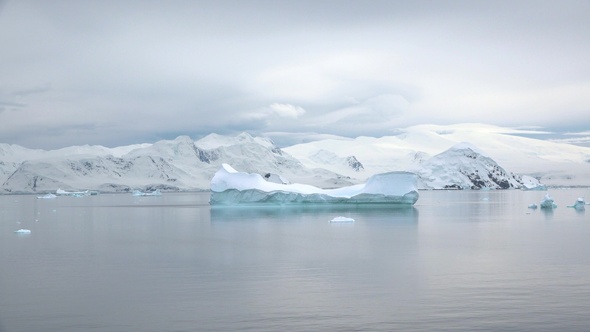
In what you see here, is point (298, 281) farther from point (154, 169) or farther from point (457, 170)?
point (154, 169)

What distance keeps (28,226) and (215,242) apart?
49.3ft

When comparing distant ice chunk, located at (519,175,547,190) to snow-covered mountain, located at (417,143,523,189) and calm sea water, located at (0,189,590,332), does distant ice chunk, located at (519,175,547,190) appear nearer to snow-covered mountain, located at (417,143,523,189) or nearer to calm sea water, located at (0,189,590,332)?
snow-covered mountain, located at (417,143,523,189)

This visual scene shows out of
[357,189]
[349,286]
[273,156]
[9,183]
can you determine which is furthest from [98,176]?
[349,286]

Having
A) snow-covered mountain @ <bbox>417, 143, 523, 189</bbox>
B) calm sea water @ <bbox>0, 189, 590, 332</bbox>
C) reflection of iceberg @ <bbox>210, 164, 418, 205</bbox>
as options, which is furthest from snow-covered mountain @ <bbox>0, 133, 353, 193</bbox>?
calm sea water @ <bbox>0, 189, 590, 332</bbox>

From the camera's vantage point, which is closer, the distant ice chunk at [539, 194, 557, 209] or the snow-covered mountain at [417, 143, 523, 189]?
the distant ice chunk at [539, 194, 557, 209]

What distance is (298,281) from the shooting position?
50.6 feet

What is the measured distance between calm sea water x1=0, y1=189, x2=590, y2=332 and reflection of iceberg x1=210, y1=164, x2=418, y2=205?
20.6m

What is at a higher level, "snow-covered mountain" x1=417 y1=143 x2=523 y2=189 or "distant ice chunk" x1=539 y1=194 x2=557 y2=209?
"snow-covered mountain" x1=417 y1=143 x2=523 y2=189

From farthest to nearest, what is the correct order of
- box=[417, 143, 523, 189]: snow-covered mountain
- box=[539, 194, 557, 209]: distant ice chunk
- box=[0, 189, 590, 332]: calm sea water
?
box=[417, 143, 523, 189]: snow-covered mountain, box=[539, 194, 557, 209]: distant ice chunk, box=[0, 189, 590, 332]: calm sea water

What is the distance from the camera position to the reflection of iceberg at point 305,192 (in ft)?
161

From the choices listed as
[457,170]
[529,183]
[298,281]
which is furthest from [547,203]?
[529,183]

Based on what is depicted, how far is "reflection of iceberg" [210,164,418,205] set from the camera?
49.0 metres

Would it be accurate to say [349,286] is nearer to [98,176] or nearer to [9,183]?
[9,183]

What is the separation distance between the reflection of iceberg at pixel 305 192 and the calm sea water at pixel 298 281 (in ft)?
67.6
